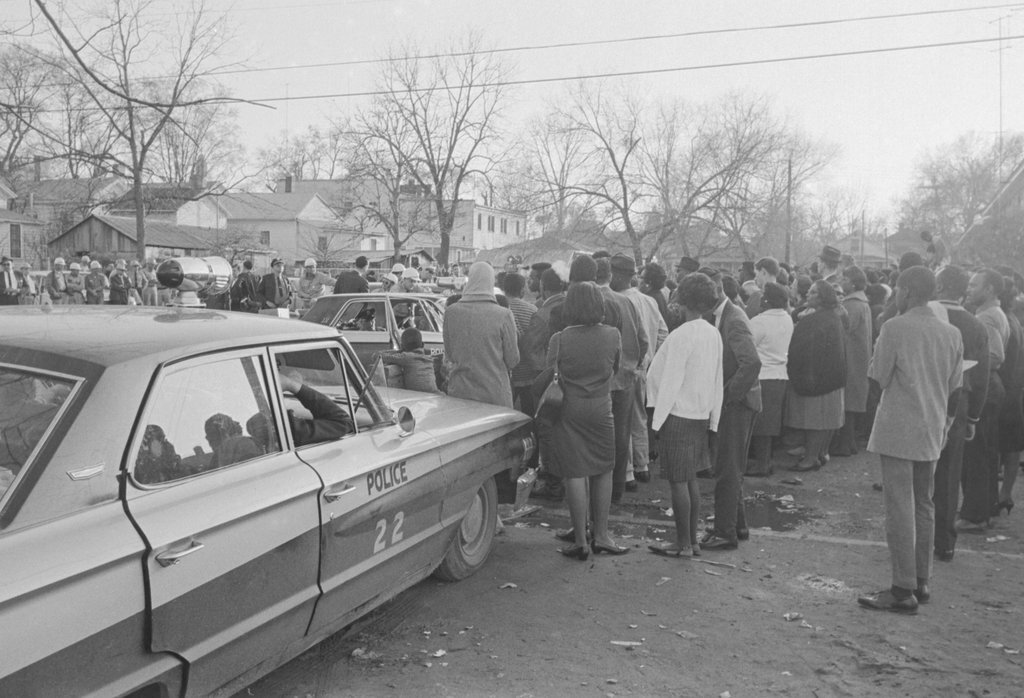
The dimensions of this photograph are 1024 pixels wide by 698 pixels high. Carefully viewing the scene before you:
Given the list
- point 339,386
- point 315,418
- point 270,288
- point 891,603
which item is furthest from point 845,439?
point 270,288

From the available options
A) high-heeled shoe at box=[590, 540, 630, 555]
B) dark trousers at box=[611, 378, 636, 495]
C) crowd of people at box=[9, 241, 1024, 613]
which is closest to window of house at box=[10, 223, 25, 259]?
crowd of people at box=[9, 241, 1024, 613]

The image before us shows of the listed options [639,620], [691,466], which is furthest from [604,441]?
[639,620]

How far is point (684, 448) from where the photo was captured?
601 cm

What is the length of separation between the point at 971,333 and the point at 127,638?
5.39m

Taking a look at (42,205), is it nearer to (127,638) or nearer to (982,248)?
(982,248)

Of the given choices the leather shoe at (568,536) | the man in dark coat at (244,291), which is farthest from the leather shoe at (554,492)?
the man in dark coat at (244,291)

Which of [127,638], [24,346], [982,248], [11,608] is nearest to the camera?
[11,608]

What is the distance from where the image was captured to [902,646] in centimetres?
475

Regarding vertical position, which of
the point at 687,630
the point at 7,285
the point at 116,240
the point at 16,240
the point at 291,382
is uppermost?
the point at 116,240

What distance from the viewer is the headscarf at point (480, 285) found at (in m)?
6.67

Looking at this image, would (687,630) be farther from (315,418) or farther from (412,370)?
(412,370)

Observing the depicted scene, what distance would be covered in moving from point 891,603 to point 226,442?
12.7ft

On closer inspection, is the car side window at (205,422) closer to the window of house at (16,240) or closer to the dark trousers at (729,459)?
the dark trousers at (729,459)

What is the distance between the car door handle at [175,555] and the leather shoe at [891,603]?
387cm
